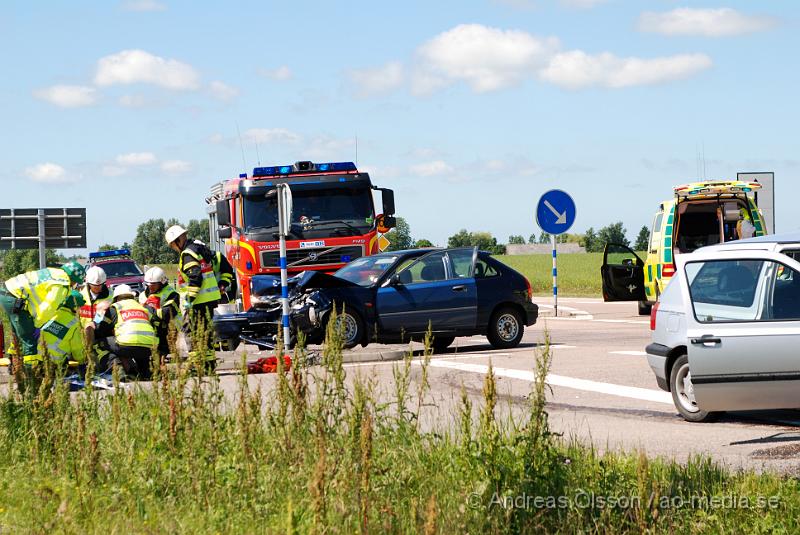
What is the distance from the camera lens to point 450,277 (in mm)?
17875

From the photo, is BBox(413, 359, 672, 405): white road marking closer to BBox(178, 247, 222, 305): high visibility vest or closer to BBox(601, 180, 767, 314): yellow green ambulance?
BBox(178, 247, 222, 305): high visibility vest

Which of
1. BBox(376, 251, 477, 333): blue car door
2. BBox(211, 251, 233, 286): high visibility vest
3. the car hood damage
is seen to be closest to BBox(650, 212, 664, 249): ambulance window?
BBox(376, 251, 477, 333): blue car door

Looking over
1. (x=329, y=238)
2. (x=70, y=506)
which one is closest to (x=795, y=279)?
(x=70, y=506)

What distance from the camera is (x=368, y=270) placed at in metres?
18.1

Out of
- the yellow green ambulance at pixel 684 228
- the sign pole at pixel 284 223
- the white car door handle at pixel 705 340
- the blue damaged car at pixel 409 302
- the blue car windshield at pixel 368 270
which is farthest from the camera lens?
the yellow green ambulance at pixel 684 228

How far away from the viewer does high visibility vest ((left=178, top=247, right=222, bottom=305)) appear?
14117 millimetres

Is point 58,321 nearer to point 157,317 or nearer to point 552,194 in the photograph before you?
point 157,317

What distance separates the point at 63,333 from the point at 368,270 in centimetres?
684

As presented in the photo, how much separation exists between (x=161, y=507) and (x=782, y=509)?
3451 millimetres

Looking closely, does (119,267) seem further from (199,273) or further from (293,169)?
(199,273)

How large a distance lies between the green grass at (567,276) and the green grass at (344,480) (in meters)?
34.2

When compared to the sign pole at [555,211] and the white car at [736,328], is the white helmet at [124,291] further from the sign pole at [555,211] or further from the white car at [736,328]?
the sign pole at [555,211]

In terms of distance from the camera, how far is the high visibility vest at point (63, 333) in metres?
11.8

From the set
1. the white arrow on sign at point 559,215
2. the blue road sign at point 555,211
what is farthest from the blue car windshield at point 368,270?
the white arrow on sign at point 559,215
